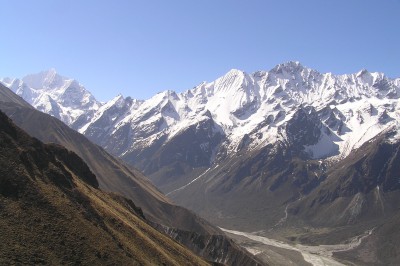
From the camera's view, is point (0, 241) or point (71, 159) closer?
point (0, 241)

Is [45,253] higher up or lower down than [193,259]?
lower down

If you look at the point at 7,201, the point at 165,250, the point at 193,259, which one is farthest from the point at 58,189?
the point at 193,259

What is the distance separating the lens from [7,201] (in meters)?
90.1

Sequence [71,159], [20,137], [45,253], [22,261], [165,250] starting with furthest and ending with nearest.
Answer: [71,159] → [165,250] → [20,137] → [45,253] → [22,261]

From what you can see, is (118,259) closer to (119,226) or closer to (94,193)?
(119,226)

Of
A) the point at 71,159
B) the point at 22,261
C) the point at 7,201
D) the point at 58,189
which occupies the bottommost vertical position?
the point at 22,261

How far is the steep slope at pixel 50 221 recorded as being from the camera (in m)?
83.6

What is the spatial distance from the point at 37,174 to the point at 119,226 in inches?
872

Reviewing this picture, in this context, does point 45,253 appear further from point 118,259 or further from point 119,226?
point 119,226

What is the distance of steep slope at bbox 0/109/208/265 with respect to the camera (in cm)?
8356

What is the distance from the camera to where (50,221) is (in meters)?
91.7

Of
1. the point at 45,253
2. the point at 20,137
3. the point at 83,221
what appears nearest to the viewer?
the point at 45,253

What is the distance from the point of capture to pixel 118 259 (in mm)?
95438

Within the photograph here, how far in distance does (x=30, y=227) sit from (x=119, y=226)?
1168 inches
